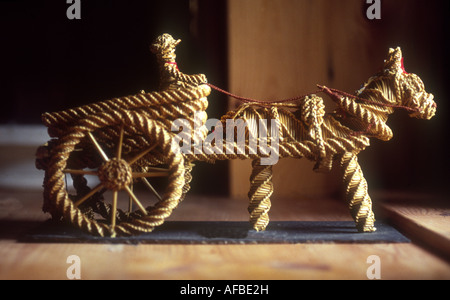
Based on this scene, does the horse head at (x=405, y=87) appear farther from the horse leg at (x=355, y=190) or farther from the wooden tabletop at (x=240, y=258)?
the wooden tabletop at (x=240, y=258)

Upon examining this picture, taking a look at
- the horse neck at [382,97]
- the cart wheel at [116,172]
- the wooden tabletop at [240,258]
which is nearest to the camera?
the wooden tabletop at [240,258]

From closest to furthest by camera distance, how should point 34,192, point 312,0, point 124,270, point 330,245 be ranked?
point 124,270 → point 330,245 → point 312,0 → point 34,192

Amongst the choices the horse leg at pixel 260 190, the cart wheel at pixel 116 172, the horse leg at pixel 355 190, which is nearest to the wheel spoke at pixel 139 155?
the cart wheel at pixel 116 172

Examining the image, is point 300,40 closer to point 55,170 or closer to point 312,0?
point 312,0

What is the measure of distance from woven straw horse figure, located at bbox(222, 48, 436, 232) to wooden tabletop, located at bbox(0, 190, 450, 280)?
16 centimetres

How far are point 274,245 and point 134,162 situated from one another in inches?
21.8

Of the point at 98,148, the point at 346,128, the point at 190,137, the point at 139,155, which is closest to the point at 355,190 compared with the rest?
the point at 346,128

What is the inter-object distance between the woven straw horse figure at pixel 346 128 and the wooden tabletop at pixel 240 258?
0.16 meters

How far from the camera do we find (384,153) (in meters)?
2.65

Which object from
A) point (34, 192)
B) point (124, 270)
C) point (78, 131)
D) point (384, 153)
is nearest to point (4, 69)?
point (34, 192)

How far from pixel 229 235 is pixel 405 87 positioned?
0.79 meters

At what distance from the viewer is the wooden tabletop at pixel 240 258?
1.38m

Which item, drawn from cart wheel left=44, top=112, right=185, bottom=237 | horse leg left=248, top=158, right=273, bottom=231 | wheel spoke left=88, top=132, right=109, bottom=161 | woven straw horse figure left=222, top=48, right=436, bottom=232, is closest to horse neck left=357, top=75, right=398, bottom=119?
woven straw horse figure left=222, top=48, right=436, bottom=232

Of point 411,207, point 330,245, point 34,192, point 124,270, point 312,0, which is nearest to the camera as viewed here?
point 124,270
